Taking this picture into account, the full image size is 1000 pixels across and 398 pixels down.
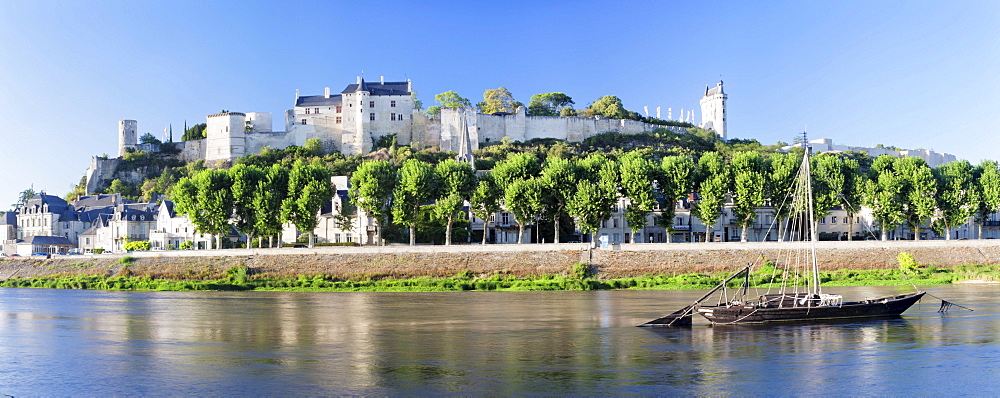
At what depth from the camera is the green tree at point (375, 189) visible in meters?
66.1

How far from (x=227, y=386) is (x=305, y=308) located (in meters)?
20.1

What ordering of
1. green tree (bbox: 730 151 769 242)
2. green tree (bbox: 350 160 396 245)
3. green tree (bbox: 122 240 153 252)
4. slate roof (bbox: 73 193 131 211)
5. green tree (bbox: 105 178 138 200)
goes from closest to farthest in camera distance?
1. green tree (bbox: 730 151 769 242)
2. green tree (bbox: 350 160 396 245)
3. green tree (bbox: 122 240 153 252)
4. slate roof (bbox: 73 193 131 211)
5. green tree (bbox: 105 178 138 200)

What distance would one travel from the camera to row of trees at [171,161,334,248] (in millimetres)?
66125

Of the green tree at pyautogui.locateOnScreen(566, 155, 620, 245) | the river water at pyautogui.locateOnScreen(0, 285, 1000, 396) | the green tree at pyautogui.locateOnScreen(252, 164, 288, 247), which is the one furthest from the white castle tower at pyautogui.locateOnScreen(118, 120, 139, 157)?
the river water at pyautogui.locateOnScreen(0, 285, 1000, 396)

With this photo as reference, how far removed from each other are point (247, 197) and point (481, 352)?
43.4 m

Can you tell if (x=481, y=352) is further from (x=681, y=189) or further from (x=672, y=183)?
(x=672, y=183)

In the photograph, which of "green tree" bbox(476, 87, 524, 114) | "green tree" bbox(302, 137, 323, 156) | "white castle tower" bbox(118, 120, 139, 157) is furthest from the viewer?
"green tree" bbox(476, 87, 524, 114)

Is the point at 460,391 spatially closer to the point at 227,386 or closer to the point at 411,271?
the point at 227,386

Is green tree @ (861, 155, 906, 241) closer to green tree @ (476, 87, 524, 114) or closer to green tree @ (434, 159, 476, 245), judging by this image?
green tree @ (434, 159, 476, 245)

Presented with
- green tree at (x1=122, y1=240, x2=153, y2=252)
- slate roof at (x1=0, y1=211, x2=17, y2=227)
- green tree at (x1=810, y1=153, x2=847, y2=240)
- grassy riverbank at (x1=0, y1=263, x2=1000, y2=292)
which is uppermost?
green tree at (x1=810, y1=153, x2=847, y2=240)

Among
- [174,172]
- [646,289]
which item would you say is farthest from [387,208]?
[174,172]

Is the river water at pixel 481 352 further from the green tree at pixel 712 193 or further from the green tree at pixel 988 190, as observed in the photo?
the green tree at pixel 988 190

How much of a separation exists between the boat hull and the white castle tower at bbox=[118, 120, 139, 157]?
11021cm

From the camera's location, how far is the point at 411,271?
59.9 m
